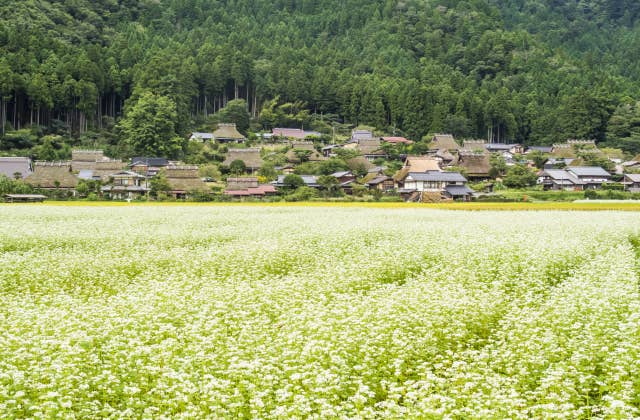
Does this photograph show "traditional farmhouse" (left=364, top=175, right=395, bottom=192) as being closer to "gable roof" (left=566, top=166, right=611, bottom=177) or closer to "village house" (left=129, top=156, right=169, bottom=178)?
"gable roof" (left=566, top=166, right=611, bottom=177)

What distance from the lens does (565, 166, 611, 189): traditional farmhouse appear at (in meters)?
56.0

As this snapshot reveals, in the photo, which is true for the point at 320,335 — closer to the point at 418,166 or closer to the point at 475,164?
the point at 418,166

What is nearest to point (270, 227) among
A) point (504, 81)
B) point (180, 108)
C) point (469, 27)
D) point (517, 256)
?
point (517, 256)

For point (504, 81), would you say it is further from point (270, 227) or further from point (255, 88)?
point (270, 227)

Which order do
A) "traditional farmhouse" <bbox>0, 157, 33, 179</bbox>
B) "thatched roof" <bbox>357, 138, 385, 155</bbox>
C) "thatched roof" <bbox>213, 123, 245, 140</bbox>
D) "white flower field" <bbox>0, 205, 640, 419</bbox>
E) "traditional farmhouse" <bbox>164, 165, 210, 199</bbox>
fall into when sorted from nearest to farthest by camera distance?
"white flower field" <bbox>0, 205, 640, 419</bbox> < "traditional farmhouse" <bbox>164, 165, 210, 199</bbox> < "traditional farmhouse" <bbox>0, 157, 33, 179</bbox> < "thatched roof" <bbox>357, 138, 385, 155</bbox> < "thatched roof" <bbox>213, 123, 245, 140</bbox>

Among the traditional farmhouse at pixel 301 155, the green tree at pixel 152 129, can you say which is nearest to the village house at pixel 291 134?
the traditional farmhouse at pixel 301 155

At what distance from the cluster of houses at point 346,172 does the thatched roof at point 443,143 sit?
0.40 feet

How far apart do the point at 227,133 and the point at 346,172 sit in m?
20.1

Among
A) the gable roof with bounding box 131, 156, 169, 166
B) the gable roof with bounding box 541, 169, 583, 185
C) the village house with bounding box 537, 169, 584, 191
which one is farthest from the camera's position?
the gable roof with bounding box 131, 156, 169, 166

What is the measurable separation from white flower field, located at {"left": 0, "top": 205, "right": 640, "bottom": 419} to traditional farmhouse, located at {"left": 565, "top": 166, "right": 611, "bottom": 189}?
150ft

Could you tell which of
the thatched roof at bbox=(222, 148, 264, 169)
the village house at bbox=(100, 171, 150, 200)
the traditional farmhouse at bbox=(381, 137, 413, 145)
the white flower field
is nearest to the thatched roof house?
the thatched roof at bbox=(222, 148, 264, 169)

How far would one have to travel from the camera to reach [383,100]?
3302 inches

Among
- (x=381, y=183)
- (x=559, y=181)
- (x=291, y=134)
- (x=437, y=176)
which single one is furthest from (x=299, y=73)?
(x=559, y=181)

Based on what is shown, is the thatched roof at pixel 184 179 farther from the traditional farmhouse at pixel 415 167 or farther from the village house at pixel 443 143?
the village house at pixel 443 143
